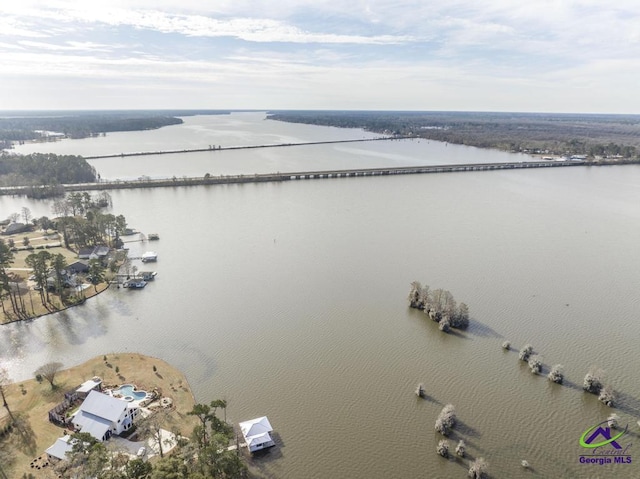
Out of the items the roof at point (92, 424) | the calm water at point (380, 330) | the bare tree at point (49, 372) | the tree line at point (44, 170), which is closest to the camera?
the roof at point (92, 424)

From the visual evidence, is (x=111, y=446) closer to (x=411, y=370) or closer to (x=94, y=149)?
(x=411, y=370)

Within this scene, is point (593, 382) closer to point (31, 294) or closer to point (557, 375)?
point (557, 375)

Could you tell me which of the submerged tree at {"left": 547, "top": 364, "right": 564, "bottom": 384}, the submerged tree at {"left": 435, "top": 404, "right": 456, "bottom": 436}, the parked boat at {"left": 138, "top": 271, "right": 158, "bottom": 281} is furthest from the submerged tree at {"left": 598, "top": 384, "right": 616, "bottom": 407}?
the parked boat at {"left": 138, "top": 271, "right": 158, "bottom": 281}

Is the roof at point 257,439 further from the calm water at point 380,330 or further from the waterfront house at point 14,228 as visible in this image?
the waterfront house at point 14,228

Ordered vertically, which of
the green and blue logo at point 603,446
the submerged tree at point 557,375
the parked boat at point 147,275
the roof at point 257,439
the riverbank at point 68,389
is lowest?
the green and blue logo at point 603,446

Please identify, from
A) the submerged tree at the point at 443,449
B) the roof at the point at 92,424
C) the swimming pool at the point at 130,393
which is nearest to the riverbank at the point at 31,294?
the swimming pool at the point at 130,393

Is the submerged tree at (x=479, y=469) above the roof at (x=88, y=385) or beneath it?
beneath

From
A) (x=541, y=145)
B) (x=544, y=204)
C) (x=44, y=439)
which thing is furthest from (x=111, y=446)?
(x=541, y=145)
